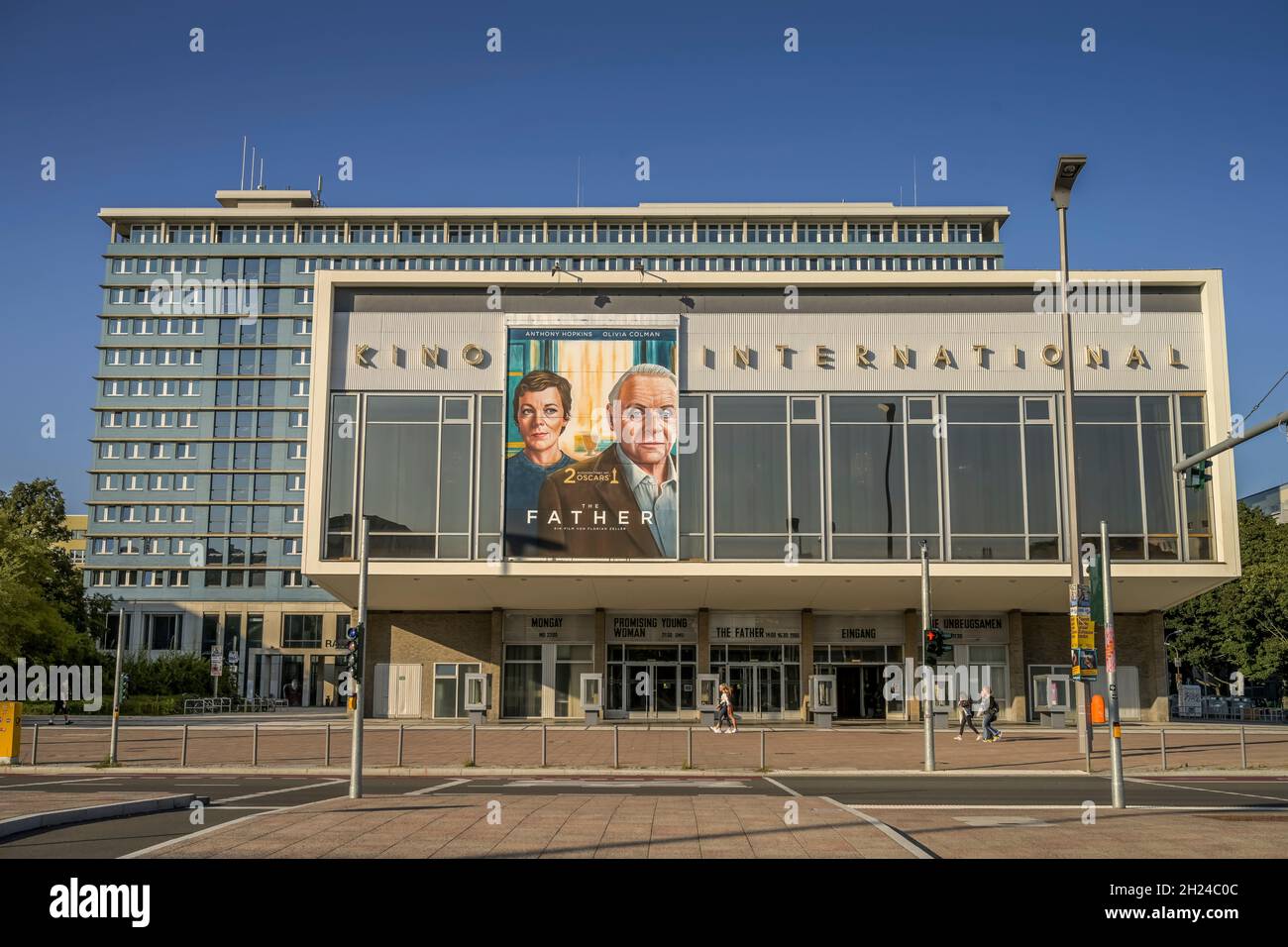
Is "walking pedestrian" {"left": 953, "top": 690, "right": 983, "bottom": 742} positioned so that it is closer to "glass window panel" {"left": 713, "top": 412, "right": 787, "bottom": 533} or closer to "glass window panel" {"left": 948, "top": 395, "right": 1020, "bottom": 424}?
"glass window panel" {"left": 713, "top": 412, "right": 787, "bottom": 533}

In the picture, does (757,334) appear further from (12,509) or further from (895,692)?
(12,509)

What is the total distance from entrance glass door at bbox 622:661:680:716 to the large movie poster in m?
6.54

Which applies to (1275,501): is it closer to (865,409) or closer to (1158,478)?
(1158,478)

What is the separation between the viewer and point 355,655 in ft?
63.6

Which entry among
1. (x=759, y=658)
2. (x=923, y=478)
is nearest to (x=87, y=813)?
(x=923, y=478)

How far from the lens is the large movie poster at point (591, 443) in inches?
1603

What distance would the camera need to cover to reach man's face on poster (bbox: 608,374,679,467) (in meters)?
41.3

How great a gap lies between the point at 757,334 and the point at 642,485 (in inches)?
276

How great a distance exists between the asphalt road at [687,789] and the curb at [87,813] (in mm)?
177

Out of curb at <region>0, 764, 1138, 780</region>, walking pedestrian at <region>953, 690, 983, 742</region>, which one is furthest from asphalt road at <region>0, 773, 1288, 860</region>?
walking pedestrian at <region>953, 690, 983, 742</region>

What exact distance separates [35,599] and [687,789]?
119 feet

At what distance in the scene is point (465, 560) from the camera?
4053cm

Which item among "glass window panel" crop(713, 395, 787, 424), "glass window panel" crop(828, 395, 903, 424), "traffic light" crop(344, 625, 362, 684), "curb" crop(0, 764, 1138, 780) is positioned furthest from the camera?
"glass window panel" crop(713, 395, 787, 424)
